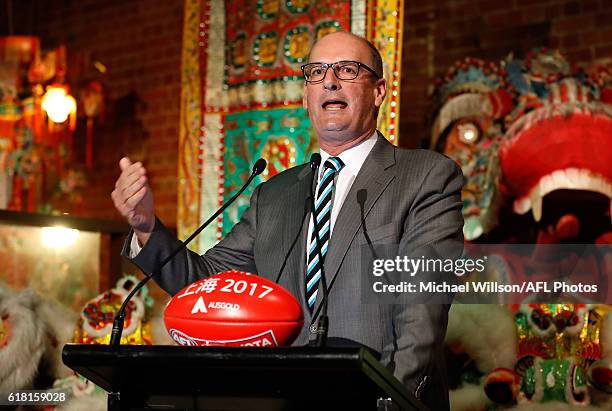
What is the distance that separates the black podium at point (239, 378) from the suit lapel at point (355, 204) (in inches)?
17.1

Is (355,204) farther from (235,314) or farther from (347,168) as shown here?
(235,314)

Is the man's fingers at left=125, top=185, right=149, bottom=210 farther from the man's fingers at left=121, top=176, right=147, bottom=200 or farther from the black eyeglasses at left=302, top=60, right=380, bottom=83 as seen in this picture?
the black eyeglasses at left=302, top=60, right=380, bottom=83

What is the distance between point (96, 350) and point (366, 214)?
69 cm

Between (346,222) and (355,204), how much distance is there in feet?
0.15

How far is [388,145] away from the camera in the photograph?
2074mm

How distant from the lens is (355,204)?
189 centimetres

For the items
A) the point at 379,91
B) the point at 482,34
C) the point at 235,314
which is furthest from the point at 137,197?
the point at 482,34

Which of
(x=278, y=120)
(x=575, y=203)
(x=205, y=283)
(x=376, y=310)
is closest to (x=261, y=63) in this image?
(x=278, y=120)

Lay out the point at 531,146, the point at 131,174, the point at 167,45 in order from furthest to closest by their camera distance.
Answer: the point at 167,45
the point at 531,146
the point at 131,174

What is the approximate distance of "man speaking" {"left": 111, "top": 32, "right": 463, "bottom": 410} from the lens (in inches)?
67.4

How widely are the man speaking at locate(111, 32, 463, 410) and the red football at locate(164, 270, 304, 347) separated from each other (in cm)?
29

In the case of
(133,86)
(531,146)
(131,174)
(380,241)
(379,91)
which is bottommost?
(380,241)

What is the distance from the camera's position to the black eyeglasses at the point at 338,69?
201 centimetres

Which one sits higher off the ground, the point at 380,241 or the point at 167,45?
the point at 167,45
